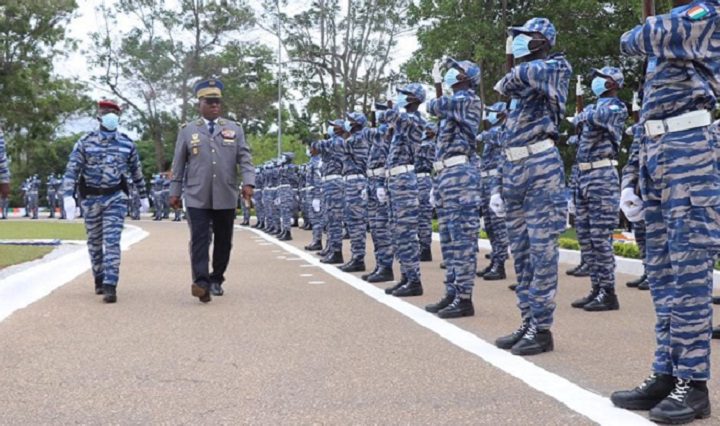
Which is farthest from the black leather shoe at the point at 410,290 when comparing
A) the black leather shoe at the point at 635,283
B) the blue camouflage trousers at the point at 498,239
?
the black leather shoe at the point at 635,283

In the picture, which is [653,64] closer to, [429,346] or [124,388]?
[429,346]

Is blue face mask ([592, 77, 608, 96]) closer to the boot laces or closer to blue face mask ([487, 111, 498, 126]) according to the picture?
blue face mask ([487, 111, 498, 126])

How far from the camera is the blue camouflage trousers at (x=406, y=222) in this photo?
9.34m

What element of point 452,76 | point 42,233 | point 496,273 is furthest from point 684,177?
point 42,233

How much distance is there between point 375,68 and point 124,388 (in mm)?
35276

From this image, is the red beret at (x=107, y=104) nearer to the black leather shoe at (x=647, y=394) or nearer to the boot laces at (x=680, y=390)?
the black leather shoe at (x=647, y=394)

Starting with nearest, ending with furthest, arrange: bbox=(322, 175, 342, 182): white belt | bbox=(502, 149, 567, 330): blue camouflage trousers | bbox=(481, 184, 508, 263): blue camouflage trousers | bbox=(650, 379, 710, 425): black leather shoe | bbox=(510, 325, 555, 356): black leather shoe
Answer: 1. bbox=(650, 379, 710, 425): black leather shoe
2. bbox=(510, 325, 555, 356): black leather shoe
3. bbox=(502, 149, 567, 330): blue camouflage trousers
4. bbox=(481, 184, 508, 263): blue camouflage trousers
5. bbox=(322, 175, 342, 182): white belt

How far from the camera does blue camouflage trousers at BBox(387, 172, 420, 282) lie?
934 centimetres

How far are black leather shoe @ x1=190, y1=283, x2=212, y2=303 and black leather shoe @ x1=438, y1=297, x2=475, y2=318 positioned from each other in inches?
98.4

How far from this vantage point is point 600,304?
27.0 ft

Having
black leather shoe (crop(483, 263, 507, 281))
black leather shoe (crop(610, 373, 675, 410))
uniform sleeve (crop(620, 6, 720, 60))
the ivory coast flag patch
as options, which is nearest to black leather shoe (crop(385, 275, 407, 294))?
black leather shoe (crop(483, 263, 507, 281))

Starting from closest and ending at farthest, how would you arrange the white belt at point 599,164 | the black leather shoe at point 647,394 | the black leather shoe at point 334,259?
the black leather shoe at point 647,394
the white belt at point 599,164
the black leather shoe at point 334,259

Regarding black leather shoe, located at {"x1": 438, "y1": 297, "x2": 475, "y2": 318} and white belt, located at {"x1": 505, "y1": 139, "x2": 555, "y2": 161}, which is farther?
black leather shoe, located at {"x1": 438, "y1": 297, "x2": 475, "y2": 318}

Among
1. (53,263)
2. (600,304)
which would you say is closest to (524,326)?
(600,304)
